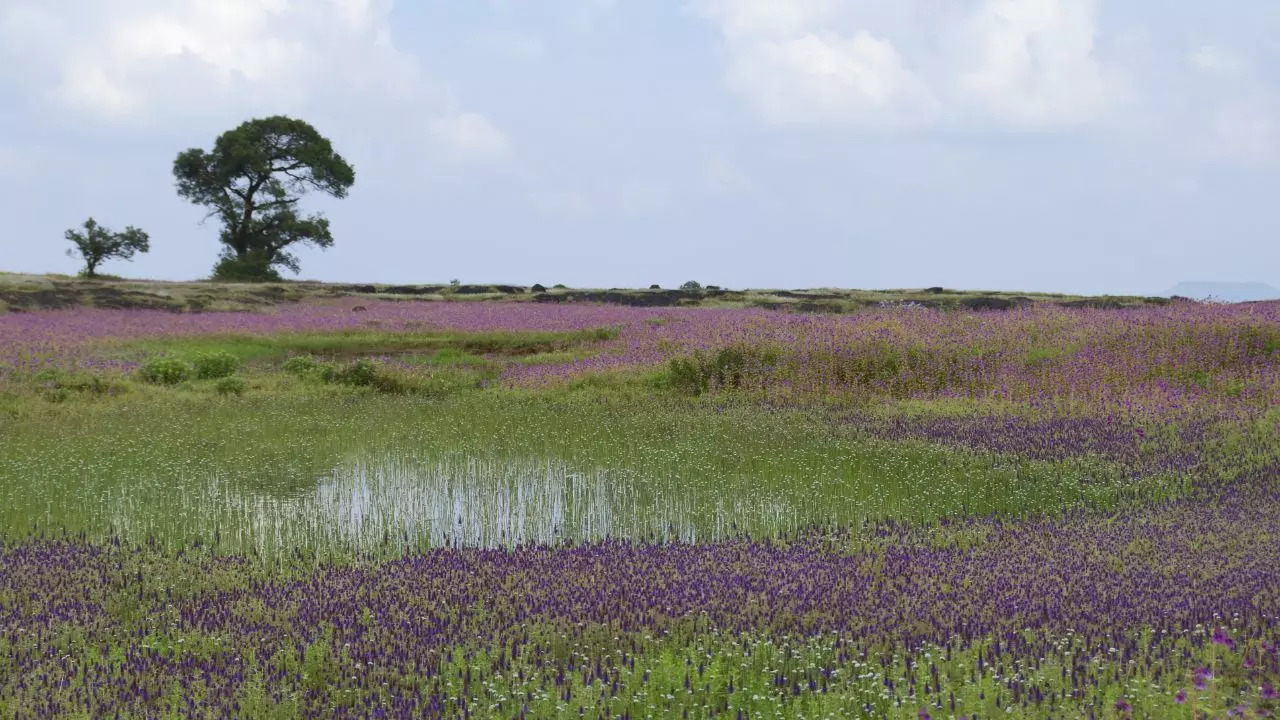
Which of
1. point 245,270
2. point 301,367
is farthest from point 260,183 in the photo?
point 301,367

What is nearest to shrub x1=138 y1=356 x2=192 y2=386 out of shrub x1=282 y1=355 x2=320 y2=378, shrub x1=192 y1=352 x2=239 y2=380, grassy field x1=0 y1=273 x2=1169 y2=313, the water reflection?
shrub x1=192 y1=352 x2=239 y2=380

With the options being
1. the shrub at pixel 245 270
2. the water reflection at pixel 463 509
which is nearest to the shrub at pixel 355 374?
the water reflection at pixel 463 509

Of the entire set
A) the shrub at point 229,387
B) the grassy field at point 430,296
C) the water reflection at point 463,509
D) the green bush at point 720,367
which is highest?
the grassy field at point 430,296

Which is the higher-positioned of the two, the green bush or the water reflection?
the green bush

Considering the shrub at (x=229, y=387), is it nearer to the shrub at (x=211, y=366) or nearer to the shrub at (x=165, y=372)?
the shrub at (x=211, y=366)

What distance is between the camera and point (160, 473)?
11.5m

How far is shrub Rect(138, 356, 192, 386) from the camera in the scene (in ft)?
62.2

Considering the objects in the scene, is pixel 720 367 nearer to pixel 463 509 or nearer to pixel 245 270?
pixel 463 509

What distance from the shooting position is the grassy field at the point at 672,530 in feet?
17.3

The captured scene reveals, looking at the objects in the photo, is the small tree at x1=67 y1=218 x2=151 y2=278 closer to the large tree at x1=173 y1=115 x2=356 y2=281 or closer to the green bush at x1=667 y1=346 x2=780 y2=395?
the large tree at x1=173 y1=115 x2=356 y2=281

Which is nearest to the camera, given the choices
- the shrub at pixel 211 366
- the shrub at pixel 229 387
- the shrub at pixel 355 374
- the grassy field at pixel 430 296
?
the shrub at pixel 229 387

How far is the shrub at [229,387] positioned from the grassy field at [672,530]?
7cm

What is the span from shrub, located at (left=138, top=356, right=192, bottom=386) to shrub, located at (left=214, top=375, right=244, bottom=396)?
1.46m

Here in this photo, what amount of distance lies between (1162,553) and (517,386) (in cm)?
1282
